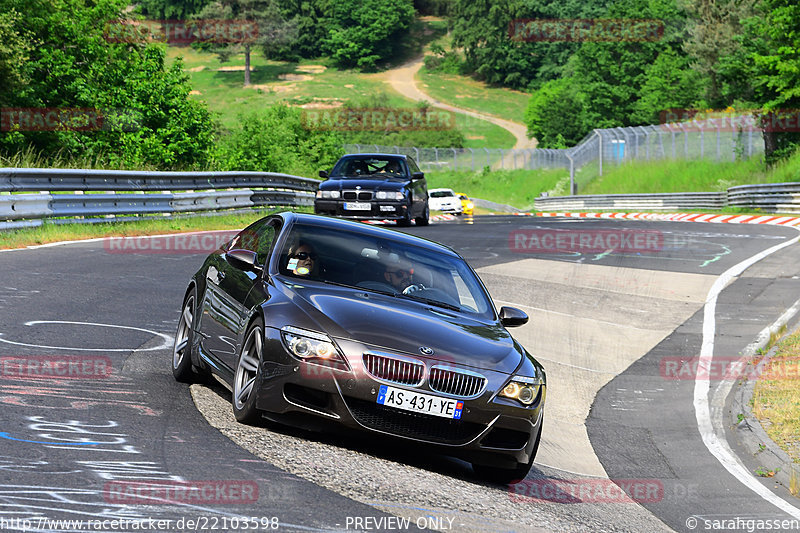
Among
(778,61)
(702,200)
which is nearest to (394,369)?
(778,61)

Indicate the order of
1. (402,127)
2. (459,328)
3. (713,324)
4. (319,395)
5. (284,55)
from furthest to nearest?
(284,55)
(402,127)
(713,324)
(459,328)
(319,395)

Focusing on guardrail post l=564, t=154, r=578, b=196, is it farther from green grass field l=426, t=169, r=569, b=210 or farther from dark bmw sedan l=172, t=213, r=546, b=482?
dark bmw sedan l=172, t=213, r=546, b=482

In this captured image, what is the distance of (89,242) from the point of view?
18.3 metres

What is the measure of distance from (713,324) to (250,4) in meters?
149

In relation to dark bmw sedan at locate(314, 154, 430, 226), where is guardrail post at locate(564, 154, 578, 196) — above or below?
below

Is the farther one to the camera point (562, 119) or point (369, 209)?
point (562, 119)

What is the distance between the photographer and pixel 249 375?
6.52 m

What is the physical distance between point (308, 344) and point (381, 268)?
1.44m

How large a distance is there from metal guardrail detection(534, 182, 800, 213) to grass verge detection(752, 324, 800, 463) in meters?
24.8

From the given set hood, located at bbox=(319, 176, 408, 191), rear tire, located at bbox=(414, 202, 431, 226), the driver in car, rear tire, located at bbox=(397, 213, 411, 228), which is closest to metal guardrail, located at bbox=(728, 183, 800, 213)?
rear tire, located at bbox=(414, 202, 431, 226)

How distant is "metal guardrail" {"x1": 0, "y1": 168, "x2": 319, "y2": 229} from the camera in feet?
58.4

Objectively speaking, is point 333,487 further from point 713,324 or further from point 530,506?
point 713,324

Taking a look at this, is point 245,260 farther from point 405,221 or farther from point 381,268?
point 405,221

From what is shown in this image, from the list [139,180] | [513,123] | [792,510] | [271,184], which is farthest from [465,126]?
[792,510]
